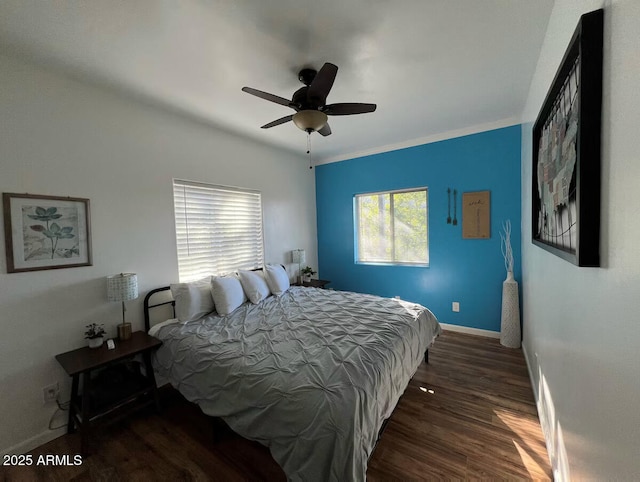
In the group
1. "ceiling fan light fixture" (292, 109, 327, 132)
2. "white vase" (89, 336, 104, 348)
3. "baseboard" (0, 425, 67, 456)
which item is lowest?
"baseboard" (0, 425, 67, 456)

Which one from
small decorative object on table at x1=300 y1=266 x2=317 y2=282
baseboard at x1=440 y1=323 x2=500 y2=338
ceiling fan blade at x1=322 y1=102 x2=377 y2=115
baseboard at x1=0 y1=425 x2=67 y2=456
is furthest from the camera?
small decorative object on table at x1=300 y1=266 x2=317 y2=282

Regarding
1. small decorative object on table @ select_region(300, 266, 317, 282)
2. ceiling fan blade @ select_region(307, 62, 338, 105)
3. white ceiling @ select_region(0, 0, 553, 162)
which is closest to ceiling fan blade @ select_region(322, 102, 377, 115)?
ceiling fan blade @ select_region(307, 62, 338, 105)

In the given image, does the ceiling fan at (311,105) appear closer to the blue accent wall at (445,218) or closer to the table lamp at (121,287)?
the table lamp at (121,287)

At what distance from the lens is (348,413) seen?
1273 millimetres

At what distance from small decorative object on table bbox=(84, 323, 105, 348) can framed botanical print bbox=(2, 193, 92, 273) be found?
0.52 metres

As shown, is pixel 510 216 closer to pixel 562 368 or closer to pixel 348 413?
pixel 562 368

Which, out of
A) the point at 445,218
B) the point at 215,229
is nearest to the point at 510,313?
the point at 445,218

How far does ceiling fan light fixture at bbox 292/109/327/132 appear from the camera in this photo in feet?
6.46

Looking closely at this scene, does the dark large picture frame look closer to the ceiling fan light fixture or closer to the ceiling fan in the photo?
the ceiling fan

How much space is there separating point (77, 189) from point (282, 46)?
1.93 m

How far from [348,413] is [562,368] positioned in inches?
44.4

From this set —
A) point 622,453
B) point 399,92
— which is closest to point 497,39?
point 399,92

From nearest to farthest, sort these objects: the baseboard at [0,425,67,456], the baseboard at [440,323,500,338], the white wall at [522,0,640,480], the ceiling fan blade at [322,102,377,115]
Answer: the white wall at [522,0,640,480]
the baseboard at [0,425,67,456]
the ceiling fan blade at [322,102,377,115]
the baseboard at [440,323,500,338]

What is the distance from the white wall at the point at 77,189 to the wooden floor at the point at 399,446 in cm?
52
